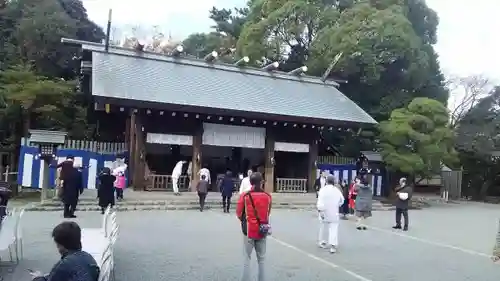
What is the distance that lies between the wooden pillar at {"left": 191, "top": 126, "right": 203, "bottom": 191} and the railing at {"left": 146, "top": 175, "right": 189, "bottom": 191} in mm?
659

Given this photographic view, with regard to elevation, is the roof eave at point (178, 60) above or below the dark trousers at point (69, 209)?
above

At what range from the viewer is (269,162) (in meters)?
20.7

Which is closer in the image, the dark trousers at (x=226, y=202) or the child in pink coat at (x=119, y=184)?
the dark trousers at (x=226, y=202)

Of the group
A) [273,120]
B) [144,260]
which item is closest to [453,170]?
[273,120]

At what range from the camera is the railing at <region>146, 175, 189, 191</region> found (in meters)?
18.7

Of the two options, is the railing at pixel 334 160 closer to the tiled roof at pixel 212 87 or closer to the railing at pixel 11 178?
the tiled roof at pixel 212 87

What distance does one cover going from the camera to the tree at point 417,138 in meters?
20.1

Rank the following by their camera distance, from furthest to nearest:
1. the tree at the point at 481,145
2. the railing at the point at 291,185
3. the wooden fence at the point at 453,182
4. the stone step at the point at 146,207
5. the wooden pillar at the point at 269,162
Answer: the wooden fence at the point at 453,182, the tree at the point at 481,145, the railing at the point at 291,185, the wooden pillar at the point at 269,162, the stone step at the point at 146,207

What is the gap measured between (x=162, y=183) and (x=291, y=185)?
5.75 metres

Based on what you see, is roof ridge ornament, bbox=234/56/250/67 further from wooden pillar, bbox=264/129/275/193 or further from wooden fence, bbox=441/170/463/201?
wooden fence, bbox=441/170/463/201

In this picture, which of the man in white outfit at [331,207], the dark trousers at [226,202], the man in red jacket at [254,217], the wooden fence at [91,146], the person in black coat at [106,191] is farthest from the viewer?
the wooden fence at [91,146]

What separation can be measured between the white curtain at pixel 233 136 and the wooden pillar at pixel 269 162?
216 mm

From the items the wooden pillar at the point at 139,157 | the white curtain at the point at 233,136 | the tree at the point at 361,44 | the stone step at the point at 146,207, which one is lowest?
the stone step at the point at 146,207

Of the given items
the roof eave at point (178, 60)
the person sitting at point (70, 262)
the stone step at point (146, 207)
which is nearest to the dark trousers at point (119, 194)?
the stone step at point (146, 207)
